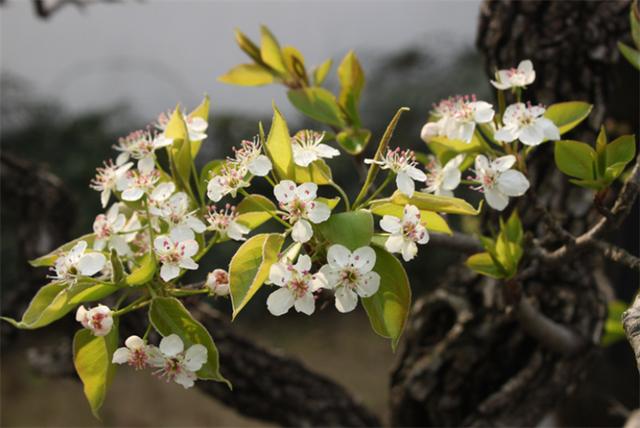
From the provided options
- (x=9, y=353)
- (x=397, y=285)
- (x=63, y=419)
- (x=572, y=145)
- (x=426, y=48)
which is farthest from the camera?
(x=426, y=48)

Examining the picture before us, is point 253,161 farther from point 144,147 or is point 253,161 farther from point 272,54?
point 272,54

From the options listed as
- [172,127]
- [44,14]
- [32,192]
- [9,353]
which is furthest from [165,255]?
[9,353]

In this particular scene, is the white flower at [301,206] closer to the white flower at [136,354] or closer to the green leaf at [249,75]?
the white flower at [136,354]

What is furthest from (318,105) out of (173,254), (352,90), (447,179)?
(173,254)

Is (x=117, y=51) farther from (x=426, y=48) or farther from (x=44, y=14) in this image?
(x=44, y=14)

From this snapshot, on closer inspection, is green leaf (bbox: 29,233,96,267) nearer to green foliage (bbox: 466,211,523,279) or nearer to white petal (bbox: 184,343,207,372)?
white petal (bbox: 184,343,207,372)

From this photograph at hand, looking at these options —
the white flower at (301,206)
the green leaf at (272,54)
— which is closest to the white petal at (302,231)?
the white flower at (301,206)
